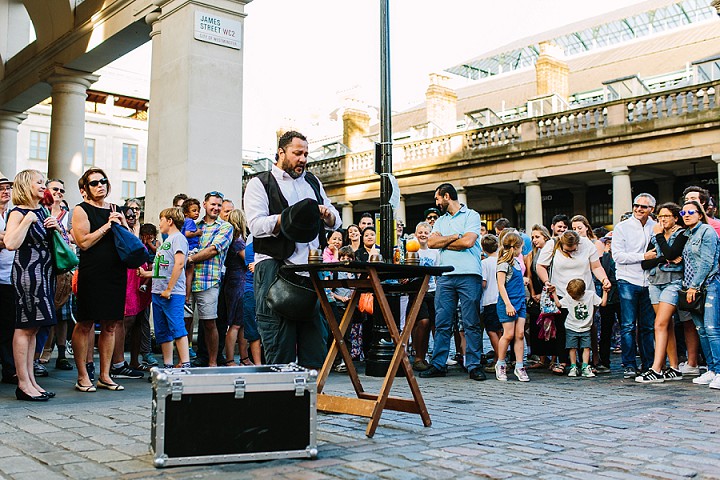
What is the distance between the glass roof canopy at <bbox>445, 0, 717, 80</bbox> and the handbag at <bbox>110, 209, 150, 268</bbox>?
118ft

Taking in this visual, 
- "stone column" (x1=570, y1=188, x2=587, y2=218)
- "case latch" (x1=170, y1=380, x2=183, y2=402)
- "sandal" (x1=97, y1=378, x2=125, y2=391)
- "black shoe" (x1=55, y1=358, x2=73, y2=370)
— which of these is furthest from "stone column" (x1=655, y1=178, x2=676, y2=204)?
"case latch" (x1=170, y1=380, x2=183, y2=402)

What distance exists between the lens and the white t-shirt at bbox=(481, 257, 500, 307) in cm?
862

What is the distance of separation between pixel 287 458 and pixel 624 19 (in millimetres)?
41143

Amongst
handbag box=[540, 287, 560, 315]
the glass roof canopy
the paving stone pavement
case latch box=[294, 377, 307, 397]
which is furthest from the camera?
the glass roof canopy

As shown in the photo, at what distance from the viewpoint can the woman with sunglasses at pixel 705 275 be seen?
7.46 metres

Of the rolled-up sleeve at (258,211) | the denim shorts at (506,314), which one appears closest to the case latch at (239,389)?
the rolled-up sleeve at (258,211)

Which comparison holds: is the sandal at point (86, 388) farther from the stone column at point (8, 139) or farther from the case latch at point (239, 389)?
the stone column at point (8, 139)

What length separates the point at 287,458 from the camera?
393 centimetres

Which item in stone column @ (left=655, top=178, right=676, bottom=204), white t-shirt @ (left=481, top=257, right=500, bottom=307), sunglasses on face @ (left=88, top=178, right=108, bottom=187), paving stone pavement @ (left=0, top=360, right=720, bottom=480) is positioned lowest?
paving stone pavement @ (left=0, top=360, right=720, bottom=480)

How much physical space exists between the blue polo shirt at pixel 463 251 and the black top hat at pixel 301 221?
3.70 m

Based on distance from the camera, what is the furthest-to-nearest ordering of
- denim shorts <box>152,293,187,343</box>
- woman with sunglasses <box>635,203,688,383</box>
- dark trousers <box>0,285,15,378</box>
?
woman with sunglasses <box>635,203,688,383</box> → denim shorts <box>152,293,187,343</box> → dark trousers <box>0,285,15,378</box>

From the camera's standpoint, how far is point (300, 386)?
395 centimetres

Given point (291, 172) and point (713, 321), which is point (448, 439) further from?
point (713, 321)

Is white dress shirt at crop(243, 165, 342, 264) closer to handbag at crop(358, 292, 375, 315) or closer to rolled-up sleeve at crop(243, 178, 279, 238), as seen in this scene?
rolled-up sleeve at crop(243, 178, 279, 238)
